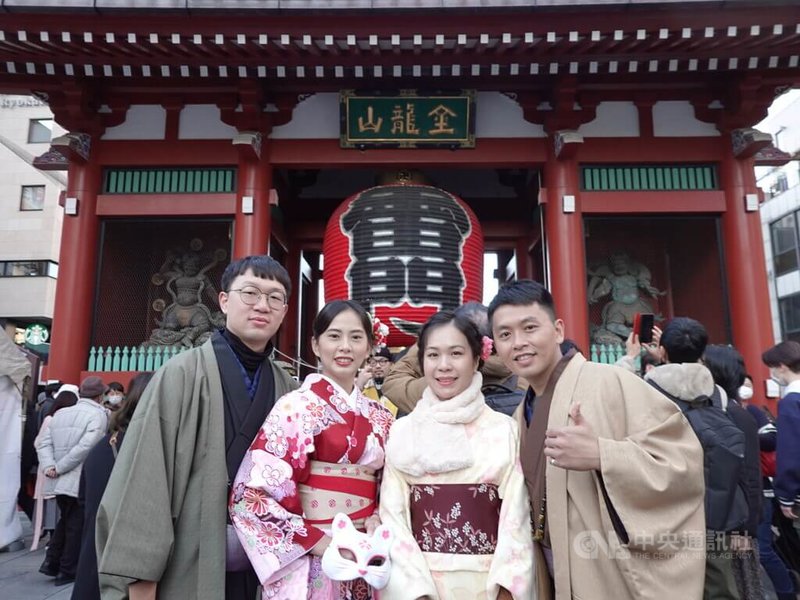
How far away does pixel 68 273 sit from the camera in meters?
6.59

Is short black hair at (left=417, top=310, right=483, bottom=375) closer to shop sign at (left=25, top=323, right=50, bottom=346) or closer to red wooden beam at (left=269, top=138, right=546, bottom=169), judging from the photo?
red wooden beam at (left=269, top=138, right=546, bottom=169)

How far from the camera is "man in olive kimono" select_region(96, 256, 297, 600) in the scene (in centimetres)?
174

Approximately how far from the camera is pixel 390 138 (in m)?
6.85

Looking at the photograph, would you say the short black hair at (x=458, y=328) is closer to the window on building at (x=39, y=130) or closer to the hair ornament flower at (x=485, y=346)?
the hair ornament flower at (x=485, y=346)

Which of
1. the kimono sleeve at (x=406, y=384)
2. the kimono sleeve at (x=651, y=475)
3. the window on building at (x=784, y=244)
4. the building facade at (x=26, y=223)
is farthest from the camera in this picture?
the window on building at (x=784, y=244)

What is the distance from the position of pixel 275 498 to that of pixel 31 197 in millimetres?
25410

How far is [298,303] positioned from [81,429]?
4.69 meters

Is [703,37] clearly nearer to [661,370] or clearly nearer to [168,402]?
[661,370]

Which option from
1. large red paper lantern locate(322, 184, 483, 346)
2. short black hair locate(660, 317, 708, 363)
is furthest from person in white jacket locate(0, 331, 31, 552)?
short black hair locate(660, 317, 708, 363)

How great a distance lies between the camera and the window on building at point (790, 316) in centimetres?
2230

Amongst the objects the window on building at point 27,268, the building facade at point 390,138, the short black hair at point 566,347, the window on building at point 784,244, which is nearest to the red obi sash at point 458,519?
the short black hair at point 566,347

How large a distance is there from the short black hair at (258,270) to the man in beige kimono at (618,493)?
1.12m

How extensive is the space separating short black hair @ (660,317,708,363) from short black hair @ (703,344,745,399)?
1.35 ft

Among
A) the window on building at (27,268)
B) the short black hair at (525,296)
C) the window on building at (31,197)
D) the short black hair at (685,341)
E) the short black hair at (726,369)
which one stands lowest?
the short black hair at (726,369)
